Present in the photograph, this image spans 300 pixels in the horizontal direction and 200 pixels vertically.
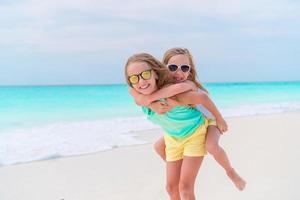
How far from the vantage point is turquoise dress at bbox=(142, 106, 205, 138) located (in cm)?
303

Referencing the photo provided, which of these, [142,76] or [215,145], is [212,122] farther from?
[142,76]

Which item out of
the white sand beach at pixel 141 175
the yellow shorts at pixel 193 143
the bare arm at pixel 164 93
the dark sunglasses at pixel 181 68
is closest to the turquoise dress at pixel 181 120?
the yellow shorts at pixel 193 143

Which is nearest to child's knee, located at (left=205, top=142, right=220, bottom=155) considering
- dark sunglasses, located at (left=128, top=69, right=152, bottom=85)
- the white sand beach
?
dark sunglasses, located at (left=128, top=69, right=152, bottom=85)

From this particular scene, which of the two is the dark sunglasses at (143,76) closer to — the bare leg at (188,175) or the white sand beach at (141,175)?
the bare leg at (188,175)

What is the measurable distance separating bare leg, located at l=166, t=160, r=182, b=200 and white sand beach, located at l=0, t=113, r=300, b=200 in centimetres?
134

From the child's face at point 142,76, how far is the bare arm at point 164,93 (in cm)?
5

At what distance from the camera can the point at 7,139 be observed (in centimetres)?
995

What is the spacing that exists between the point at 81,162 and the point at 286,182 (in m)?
2.77

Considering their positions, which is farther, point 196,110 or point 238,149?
point 238,149

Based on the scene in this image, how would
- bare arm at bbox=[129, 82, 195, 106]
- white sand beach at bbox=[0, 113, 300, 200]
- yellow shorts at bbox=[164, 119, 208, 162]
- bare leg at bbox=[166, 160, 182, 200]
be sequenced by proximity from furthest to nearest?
white sand beach at bbox=[0, 113, 300, 200] < bare leg at bbox=[166, 160, 182, 200] < yellow shorts at bbox=[164, 119, 208, 162] < bare arm at bbox=[129, 82, 195, 106]

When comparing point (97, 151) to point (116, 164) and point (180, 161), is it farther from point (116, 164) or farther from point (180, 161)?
point (180, 161)

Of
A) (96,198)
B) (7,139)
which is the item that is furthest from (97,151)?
(7,139)

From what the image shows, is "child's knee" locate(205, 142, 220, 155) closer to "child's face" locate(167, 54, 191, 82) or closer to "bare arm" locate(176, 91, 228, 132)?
"bare arm" locate(176, 91, 228, 132)

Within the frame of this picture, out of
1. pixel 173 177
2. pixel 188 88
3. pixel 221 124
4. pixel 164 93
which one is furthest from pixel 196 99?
pixel 173 177
